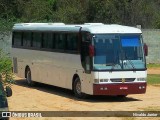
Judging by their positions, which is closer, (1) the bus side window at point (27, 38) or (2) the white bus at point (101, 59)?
(2) the white bus at point (101, 59)

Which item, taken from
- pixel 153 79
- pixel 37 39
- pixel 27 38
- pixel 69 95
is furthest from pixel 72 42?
pixel 153 79

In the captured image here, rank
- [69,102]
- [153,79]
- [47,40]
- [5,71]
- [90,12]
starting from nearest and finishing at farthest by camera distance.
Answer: [5,71] < [69,102] < [47,40] < [153,79] < [90,12]

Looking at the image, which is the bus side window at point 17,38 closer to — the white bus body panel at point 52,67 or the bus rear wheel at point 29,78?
the white bus body panel at point 52,67

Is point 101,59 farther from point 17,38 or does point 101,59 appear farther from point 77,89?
point 17,38

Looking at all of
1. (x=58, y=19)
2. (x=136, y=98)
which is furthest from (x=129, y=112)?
(x=58, y=19)

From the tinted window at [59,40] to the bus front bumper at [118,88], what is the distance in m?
3.50

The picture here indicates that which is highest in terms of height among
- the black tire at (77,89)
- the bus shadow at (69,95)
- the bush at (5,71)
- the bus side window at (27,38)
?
the bus side window at (27,38)

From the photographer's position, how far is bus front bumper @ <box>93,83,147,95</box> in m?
20.6

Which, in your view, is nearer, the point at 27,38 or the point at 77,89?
the point at 77,89

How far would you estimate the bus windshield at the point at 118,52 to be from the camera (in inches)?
815

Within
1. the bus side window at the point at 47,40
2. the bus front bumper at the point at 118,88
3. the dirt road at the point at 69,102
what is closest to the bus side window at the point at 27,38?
the bus side window at the point at 47,40

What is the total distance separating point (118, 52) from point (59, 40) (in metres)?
3.74

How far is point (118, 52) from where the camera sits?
825 inches

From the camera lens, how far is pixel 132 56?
21.1 meters
